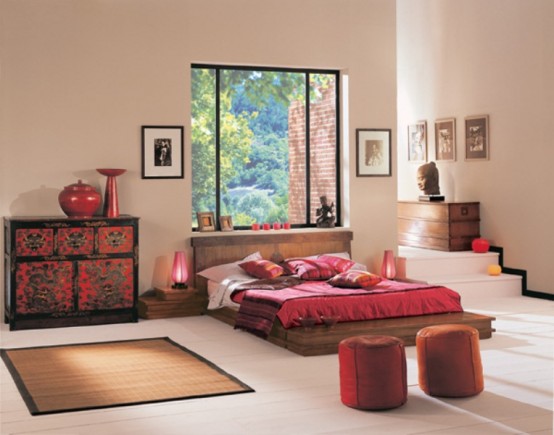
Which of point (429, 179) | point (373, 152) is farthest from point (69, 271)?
point (429, 179)

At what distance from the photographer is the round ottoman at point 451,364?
5.24 meters

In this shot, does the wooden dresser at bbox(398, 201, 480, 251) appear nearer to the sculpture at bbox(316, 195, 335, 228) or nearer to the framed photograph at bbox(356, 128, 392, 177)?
the framed photograph at bbox(356, 128, 392, 177)

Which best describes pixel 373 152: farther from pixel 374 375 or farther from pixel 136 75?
pixel 374 375

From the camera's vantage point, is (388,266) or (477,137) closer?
(388,266)

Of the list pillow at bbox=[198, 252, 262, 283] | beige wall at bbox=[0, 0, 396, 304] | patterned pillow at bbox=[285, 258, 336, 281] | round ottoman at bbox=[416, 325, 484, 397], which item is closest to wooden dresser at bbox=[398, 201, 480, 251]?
beige wall at bbox=[0, 0, 396, 304]

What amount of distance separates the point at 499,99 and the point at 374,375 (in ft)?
19.9

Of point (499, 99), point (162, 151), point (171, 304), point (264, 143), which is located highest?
point (499, 99)

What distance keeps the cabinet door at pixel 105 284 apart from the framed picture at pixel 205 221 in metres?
1.09

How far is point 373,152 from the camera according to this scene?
31.6 ft

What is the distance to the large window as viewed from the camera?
9.08 m

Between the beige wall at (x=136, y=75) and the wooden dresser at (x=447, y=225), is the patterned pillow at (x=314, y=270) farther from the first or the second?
the wooden dresser at (x=447, y=225)

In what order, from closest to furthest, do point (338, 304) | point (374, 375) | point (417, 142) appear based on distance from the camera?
point (374, 375)
point (338, 304)
point (417, 142)

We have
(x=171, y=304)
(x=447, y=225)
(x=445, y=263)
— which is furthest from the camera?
(x=447, y=225)

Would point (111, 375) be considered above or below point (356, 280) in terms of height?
below
